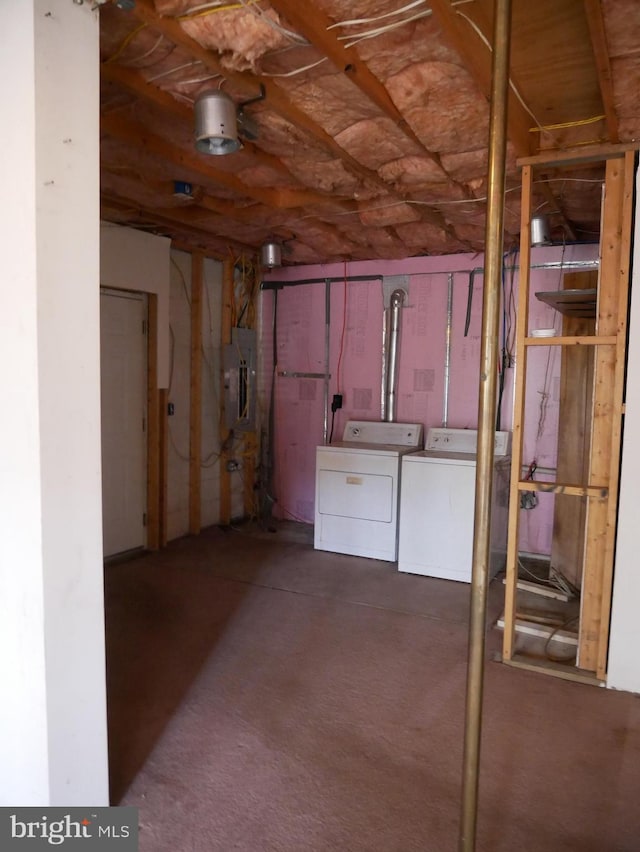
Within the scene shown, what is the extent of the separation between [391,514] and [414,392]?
1.18m

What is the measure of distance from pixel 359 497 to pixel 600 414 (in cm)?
207

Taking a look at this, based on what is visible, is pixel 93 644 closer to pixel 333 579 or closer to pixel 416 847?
pixel 416 847

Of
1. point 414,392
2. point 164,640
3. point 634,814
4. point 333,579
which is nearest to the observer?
point 634,814

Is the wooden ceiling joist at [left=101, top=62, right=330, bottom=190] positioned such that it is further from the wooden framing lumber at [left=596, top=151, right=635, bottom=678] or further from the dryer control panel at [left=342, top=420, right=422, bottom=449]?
the dryer control panel at [left=342, top=420, right=422, bottom=449]

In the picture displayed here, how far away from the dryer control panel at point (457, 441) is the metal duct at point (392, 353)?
0.45 m

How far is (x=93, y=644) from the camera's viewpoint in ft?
5.59

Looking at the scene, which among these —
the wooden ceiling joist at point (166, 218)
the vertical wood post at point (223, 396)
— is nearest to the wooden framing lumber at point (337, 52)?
the wooden ceiling joist at point (166, 218)

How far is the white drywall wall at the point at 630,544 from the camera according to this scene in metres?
2.51

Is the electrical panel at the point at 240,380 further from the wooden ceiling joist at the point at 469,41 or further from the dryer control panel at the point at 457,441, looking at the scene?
the wooden ceiling joist at the point at 469,41

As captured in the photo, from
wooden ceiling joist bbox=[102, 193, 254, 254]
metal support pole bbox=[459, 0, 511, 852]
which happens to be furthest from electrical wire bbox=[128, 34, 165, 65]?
wooden ceiling joist bbox=[102, 193, 254, 254]

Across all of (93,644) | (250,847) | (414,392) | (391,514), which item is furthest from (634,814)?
(414,392)

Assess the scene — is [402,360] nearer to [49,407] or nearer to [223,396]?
[223,396]

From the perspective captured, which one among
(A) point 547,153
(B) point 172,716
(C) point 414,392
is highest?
(A) point 547,153

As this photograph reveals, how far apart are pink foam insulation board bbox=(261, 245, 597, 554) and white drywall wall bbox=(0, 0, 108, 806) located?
352cm
